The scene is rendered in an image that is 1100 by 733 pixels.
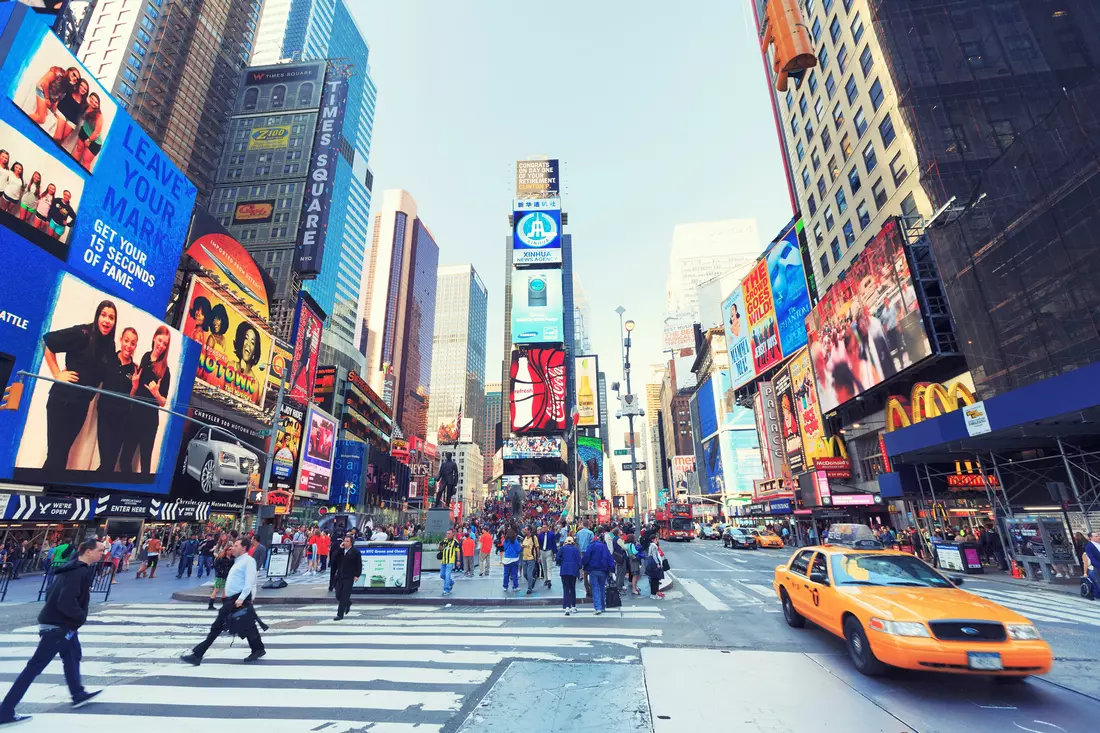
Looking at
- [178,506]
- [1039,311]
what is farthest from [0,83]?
[1039,311]

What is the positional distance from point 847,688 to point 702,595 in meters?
8.42

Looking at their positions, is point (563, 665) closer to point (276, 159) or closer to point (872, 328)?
point (872, 328)

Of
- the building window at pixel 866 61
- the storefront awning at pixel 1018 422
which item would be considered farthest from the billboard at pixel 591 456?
the storefront awning at pixel 1018 422

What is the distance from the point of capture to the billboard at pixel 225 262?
3759 centimetres

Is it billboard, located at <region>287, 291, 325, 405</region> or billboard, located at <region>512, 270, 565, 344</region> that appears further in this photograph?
billboard, located at <region>512, 270, 565, 344</region>

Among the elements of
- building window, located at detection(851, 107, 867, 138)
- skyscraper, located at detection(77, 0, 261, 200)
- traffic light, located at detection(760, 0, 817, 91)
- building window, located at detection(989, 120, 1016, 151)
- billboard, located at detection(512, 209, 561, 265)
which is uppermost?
skyscraper, located at detection(77, 0, 261, 200)

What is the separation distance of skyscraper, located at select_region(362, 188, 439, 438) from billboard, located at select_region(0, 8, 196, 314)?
403 ft

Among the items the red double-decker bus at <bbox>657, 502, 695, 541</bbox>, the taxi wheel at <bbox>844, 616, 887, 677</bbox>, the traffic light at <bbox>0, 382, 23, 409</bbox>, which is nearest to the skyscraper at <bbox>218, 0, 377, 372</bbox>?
the red double-decker bus at <bbox>657, 502, 695, 541</bbox>

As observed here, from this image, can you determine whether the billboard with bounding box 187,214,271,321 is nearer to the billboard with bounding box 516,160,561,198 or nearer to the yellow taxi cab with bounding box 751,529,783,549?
the yellow taxi cab with bounding box 751,529,783,549

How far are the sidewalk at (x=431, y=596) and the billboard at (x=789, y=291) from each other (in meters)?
45.1

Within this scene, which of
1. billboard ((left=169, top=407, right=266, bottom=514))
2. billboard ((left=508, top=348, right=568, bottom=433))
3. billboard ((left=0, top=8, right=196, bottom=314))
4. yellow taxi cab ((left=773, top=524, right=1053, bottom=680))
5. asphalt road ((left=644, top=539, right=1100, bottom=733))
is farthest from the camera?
billboard ((left=508, top=348, right=568, bottom=433))

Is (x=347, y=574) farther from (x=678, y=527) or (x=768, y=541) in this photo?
(x=678, y=527)

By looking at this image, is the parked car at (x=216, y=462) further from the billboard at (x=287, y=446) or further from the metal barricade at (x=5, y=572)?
the metal barricade at (x=5, y=572)

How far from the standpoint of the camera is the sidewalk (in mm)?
13156
